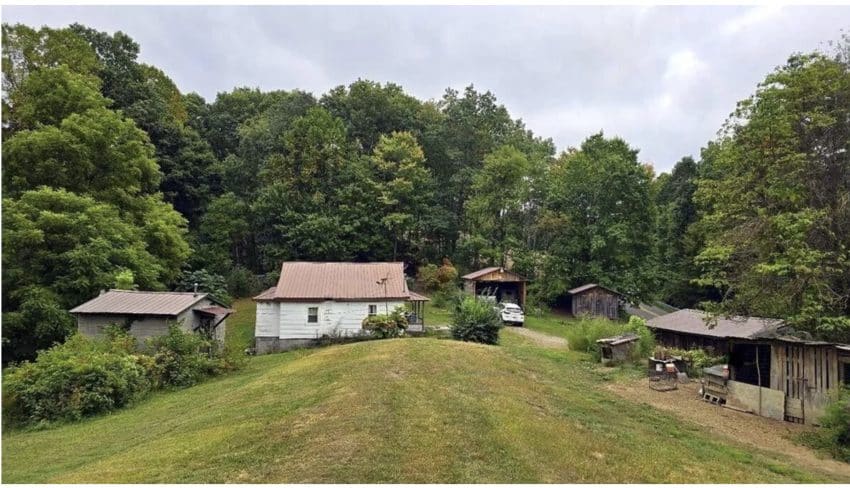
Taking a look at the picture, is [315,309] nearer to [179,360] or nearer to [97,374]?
[179,360]

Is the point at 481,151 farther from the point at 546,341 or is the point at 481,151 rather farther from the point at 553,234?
A: the point at 546,341

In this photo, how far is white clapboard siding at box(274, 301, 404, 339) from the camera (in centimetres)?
2373

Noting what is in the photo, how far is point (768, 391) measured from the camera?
45.9 ft

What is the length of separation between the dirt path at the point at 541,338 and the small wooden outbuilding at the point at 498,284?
6.23 metres

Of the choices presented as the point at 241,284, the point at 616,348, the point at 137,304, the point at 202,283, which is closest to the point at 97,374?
the point at 137,304

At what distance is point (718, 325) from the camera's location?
19.6 metres

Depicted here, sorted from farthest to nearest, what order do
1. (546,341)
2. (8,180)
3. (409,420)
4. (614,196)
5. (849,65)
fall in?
(614,196) < (546,341) < (8,180) < (849,65) < (409,420)

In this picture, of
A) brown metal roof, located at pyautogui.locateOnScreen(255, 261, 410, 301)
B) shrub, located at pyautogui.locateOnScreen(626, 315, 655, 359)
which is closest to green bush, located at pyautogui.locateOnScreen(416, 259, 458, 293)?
brown metal roof, located at pyautogui.locateOnScreen(255, 261, 410, 301)

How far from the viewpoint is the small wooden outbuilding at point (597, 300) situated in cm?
3650

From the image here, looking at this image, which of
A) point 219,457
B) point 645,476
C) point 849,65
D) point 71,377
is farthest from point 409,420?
point 849,65

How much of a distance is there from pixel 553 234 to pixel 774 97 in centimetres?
2701

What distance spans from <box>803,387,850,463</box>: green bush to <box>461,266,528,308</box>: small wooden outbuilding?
2379 cm

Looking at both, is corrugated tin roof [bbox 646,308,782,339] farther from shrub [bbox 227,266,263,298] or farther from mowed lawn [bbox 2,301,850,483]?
shrub [bbox 227,266,263,298]

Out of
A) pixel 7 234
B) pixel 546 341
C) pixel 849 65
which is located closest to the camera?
pixel 849 65
